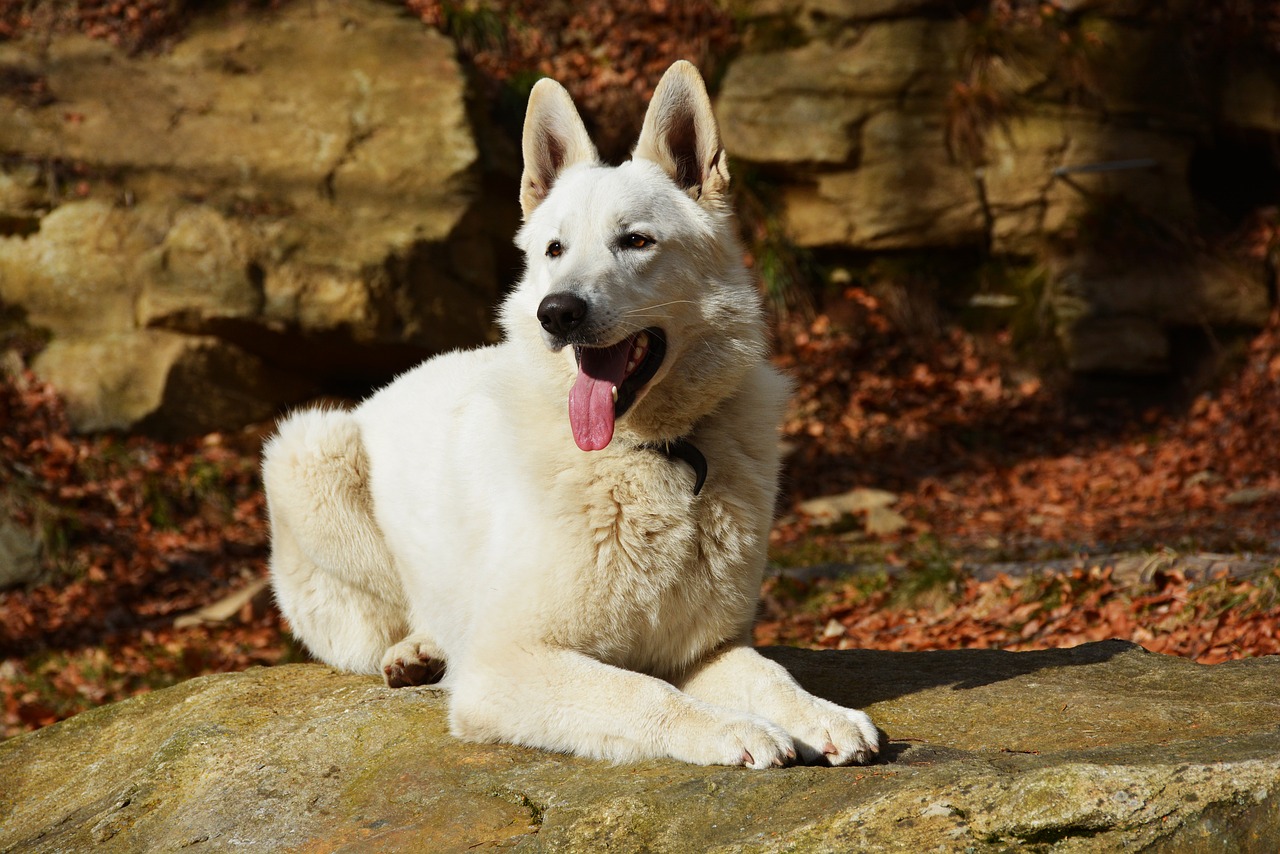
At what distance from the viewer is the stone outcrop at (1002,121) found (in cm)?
1211

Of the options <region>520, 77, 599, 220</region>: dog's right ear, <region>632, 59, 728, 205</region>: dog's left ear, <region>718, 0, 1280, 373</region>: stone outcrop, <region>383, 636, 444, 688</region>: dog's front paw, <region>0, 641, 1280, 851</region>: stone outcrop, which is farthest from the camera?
<region>718, 0, 1280, 373</region>: stone outcrop

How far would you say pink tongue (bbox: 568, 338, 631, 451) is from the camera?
365 centimetres

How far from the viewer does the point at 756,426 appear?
399cm

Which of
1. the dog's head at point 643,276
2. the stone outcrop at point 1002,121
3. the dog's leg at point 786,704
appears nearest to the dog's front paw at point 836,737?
the dog's leg at point 786,704

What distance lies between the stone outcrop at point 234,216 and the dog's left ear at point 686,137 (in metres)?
6.15

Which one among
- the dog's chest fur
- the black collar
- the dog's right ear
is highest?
the dog's right ear

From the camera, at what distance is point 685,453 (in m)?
3.80

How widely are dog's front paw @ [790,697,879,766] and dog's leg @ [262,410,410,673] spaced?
223cm

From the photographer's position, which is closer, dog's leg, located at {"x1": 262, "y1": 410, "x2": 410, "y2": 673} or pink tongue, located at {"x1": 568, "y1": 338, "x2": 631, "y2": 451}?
pink tongue, located at {"x1": 568, "y1": 338, "x2": 631, "y2": 451}

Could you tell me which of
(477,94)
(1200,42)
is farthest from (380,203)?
(1200,42)

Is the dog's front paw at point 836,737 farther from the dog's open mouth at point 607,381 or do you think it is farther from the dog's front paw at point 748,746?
the dog's open mouth at point 607,381

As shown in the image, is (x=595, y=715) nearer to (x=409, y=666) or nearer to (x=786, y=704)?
(x=786, y=704)

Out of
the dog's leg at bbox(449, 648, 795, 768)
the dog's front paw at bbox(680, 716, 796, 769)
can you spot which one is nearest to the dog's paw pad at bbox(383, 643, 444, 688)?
the dog's leg at bbox(449, 648, 795, 768)

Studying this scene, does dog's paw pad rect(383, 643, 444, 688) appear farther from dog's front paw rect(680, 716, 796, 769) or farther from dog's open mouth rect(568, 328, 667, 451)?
dog's front paw rect(680, 716, 796, 769)
